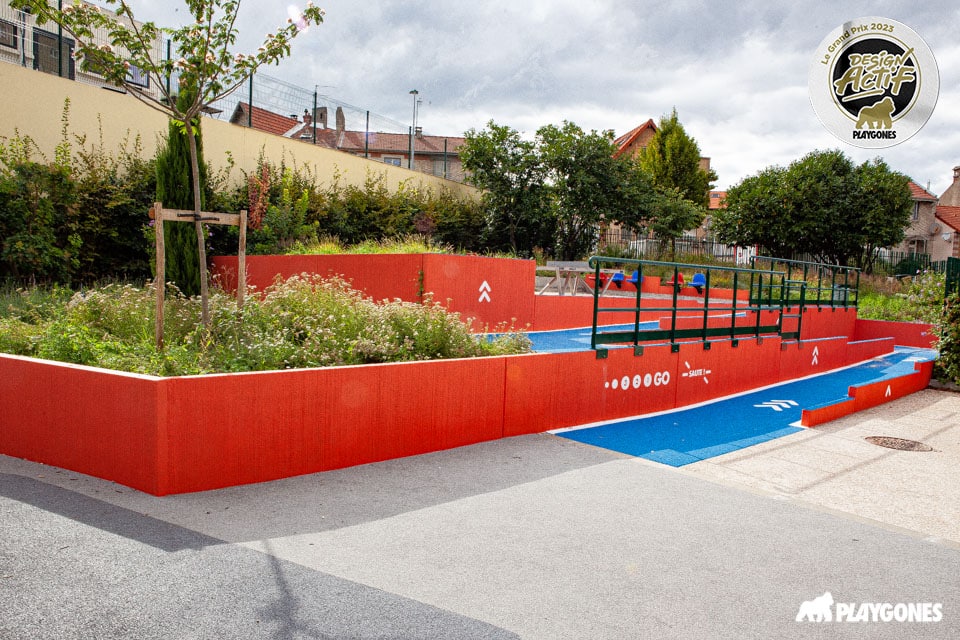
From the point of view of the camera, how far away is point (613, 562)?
3877 millimetres

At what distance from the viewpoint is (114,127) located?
50.2 feet

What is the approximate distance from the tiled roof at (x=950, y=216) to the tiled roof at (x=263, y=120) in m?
49.4

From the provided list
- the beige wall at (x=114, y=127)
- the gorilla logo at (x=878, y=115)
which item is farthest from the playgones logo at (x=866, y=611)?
the beige wall at (x=114, y=127)

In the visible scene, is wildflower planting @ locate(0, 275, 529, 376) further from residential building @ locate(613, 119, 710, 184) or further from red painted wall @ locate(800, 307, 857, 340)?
residential building @ locate(613, 119, 710, 184)

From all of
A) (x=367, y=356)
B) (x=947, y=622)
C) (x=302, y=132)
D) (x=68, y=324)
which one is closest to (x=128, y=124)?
(x=302, y=132)

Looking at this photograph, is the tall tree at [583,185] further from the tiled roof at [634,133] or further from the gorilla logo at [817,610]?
the tiled roof at [634,133]

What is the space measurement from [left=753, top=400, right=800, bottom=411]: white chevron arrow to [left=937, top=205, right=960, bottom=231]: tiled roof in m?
49.3

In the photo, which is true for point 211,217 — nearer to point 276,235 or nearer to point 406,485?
point 406,485

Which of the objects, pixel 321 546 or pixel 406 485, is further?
pixel 406 485

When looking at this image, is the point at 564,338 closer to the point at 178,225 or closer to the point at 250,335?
the point at 250,335

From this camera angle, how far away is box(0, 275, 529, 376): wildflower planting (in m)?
5.47

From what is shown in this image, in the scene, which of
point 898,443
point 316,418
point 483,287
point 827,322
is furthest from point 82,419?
point 827,322

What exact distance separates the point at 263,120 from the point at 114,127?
5090mm

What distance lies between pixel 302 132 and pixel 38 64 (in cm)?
764
